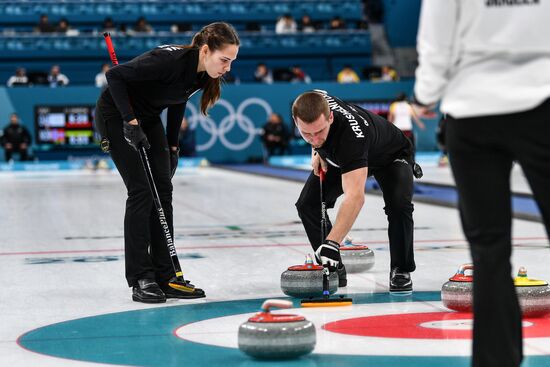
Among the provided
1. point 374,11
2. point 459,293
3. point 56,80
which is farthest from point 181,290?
point 374,11

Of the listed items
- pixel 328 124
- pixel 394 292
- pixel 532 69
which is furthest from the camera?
pixel 394 292

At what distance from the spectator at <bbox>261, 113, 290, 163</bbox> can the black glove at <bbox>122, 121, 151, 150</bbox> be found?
66.8 feet

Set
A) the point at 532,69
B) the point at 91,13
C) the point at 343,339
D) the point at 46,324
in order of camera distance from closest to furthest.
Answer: the point at 532,69
the point at 343,339
the point at 46,324
the point at 91,13

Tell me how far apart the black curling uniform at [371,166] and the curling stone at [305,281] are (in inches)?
22.2

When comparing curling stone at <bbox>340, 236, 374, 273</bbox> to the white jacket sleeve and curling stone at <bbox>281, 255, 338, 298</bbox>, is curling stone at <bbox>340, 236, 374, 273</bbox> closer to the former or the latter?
curling stone at <bbox>281, 255, 338, 298</bbox>

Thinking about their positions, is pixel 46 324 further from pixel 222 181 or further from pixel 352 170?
pixel 222 181

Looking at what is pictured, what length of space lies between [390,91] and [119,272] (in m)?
20.9

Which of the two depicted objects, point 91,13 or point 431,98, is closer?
point 431,98

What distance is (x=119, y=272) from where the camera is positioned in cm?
725

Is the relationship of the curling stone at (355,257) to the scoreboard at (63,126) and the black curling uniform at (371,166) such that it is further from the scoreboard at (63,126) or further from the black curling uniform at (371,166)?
the scoreboard at (63,126)

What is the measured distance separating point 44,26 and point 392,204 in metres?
24.5

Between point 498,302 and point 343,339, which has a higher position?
point 498,302

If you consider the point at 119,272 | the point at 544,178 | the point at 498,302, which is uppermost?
the point at 544,178

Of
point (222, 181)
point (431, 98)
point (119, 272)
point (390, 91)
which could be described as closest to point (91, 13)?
point (390, 91)
